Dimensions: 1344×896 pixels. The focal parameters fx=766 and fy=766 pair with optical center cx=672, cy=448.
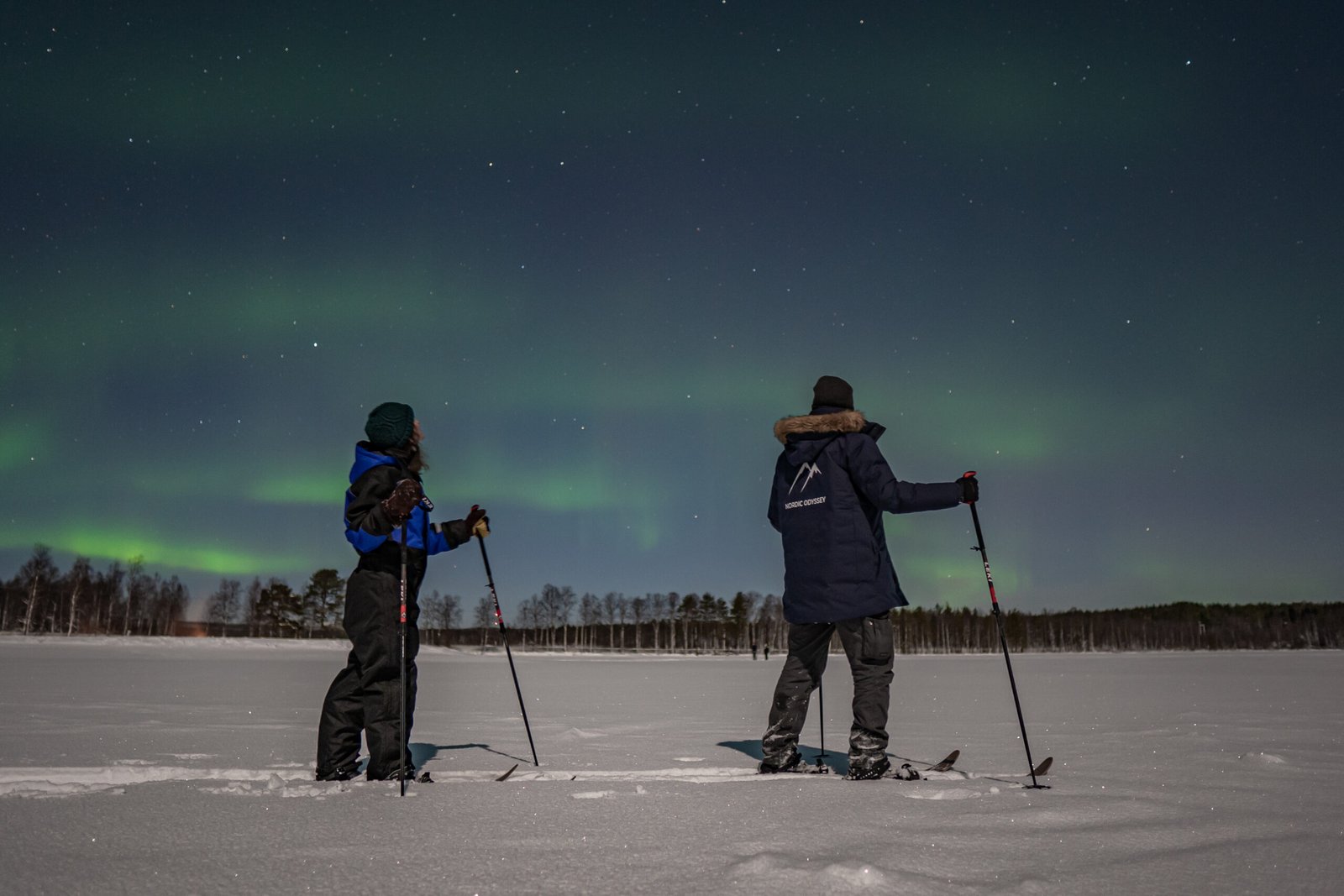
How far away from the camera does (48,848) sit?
215 centimetres

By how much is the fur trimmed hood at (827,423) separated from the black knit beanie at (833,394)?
10cm

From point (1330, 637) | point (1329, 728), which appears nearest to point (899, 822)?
point (1329, 728)

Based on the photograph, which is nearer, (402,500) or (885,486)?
(402,500)

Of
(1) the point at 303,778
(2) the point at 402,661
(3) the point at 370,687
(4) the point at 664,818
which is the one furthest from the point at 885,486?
(1) the point at 303,778

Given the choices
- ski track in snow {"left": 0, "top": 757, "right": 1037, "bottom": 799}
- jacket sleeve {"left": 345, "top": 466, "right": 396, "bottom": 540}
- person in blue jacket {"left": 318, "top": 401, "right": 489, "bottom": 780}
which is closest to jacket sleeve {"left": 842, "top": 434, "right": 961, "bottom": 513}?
ski track in snow {"left": 0, "top": 757, "right": 1037, "bottom": 799}

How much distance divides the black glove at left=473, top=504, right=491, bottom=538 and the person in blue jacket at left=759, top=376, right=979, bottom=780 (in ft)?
5.59

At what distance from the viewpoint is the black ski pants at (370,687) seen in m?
3.72

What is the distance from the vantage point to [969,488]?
399 centimetres

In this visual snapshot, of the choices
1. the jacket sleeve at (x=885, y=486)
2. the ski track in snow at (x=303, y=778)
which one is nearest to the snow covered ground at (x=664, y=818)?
the ski track in snow at (x=303, y=778)

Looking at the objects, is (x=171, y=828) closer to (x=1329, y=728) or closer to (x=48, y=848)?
(x=48, y=848)

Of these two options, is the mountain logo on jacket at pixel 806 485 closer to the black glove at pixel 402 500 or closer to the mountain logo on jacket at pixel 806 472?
the mountain logo on jacket at pixel 806 472

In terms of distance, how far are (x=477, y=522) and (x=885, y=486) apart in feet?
7.34

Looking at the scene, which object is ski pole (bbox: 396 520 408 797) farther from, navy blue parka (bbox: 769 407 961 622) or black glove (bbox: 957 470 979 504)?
black glove (bbox: 957 470 979 504)

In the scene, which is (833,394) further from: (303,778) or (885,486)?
(303,778)
